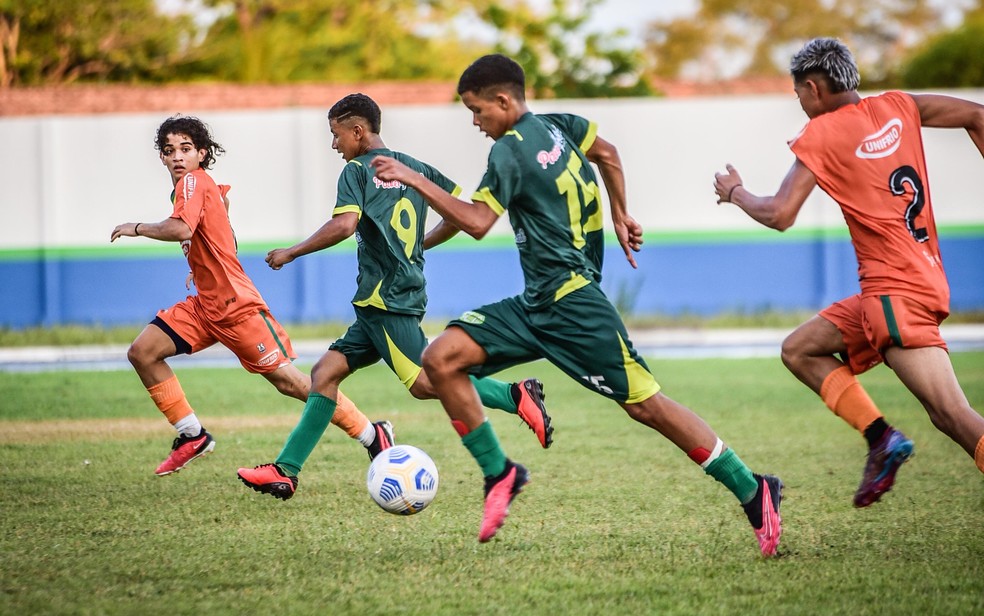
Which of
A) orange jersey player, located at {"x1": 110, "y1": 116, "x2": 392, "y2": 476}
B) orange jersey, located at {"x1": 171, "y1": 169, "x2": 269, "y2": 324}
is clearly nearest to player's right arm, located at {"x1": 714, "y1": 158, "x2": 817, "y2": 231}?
orange jersey player, located at {"x1": 110, "y1": 116, "x2": 392, "y2": 476}

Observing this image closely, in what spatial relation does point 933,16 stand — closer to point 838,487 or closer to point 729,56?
point 729,56

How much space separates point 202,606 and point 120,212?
610 inches

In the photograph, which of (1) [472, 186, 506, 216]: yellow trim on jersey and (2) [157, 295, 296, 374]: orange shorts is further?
(2) [157, 295, 296, 374]: orange shorts

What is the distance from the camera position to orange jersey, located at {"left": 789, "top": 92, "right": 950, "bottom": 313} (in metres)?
5.04

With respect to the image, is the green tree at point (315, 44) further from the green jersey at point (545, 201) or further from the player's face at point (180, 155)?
the green jersey at point (545, 201)

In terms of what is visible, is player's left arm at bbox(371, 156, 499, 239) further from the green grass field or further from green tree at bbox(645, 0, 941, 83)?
green tree at bbox(645, 0, 941, 83)

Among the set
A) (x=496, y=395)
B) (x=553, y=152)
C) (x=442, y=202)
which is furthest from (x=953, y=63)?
(x=442, y=202)

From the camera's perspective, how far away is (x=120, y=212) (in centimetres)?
1889

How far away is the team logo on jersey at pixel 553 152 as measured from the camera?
16.5ft

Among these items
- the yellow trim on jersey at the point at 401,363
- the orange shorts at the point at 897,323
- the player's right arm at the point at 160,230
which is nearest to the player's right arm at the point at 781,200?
the orange shorts at the point at 897,323

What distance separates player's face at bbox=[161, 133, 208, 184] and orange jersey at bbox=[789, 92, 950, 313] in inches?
144

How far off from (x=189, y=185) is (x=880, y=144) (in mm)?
3738

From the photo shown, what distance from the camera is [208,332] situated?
7047mm

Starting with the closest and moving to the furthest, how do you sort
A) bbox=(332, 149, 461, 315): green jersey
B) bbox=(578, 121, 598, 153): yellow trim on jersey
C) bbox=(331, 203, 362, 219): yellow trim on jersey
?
bbox=(578, 121, 598, 153): yellow trim on jersey < bbox=(331, 203, 362, 219): yellow trim on jersey < bbox=(332, 149, 461, 315): green jersey
